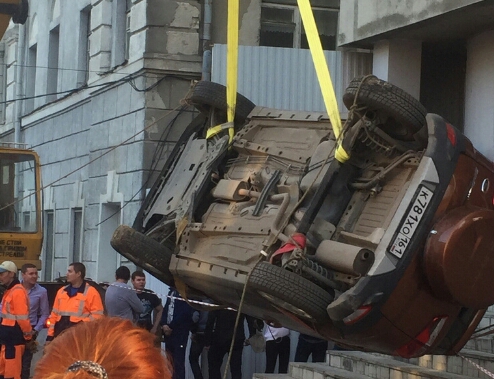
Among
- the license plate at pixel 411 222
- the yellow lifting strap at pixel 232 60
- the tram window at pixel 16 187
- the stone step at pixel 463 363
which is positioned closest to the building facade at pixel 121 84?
the tram window at pixel 16 187

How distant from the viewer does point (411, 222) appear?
19.5 feet

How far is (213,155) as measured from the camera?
302 inches

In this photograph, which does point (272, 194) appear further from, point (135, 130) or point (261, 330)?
point (135, 130)

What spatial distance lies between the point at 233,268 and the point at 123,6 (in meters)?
11.4

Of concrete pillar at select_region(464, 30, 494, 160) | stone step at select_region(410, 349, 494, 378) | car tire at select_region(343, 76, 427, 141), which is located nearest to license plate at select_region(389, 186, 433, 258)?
car tire at select_region(343, 76, 427, 141)

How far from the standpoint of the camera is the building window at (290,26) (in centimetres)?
1617

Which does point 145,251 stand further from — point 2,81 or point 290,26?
point 2,81

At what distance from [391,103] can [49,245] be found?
50.9 ft

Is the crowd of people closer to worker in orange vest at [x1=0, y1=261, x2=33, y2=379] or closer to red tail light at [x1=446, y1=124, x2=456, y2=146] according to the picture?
worker in orange vest at [x1=0, y1=261, x2=33, y2=379]

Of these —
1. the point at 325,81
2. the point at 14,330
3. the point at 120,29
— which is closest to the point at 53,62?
the point at 120,29

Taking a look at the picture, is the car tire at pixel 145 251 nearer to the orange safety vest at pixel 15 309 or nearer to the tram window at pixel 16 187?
the orange safety vest at pixel 15 309

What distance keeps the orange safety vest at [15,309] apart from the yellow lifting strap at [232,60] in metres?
3.84

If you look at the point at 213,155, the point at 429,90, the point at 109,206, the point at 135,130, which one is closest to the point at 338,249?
the point at 213,155

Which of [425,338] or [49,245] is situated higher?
[425,338]
